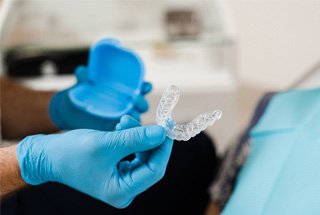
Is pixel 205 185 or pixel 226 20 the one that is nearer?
pixel 205 185

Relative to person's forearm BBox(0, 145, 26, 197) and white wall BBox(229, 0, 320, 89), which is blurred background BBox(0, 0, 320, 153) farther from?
person's forearm BBox(0, 145, 26, 197)

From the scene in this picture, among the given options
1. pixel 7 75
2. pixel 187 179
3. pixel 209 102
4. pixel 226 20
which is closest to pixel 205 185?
pixel 187 179

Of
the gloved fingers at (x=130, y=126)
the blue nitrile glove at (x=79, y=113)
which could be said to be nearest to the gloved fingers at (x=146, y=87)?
the blue nitrile glove at (x=79, y=113)

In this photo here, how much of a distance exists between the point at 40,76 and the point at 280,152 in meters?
1.01

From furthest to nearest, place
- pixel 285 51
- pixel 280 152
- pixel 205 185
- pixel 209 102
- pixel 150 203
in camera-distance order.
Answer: pixel 285 51 → pixel 209 102 → pixel 205 185 → pixel 150 203 → pixel 280 152

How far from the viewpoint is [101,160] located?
2.15ft

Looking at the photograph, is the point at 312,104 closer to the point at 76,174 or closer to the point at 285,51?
the point at 76,174

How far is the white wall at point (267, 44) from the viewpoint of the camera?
5.37 feet

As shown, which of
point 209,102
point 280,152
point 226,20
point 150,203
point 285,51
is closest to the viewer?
point 280,152

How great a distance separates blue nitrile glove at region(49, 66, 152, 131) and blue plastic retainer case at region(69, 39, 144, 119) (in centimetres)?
2

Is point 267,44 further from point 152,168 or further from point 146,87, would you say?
point 152,168

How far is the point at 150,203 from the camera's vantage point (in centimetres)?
92

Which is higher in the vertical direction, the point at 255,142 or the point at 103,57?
the point at 103,57

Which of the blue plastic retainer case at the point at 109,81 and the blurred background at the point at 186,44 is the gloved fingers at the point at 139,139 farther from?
the blurred background at the point at 186,44
